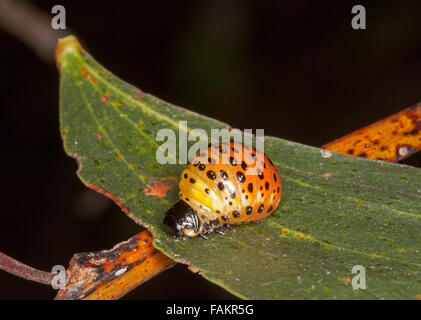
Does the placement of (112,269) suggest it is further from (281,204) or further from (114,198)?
(281,204)

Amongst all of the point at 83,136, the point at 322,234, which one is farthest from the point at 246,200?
the point at 83,136

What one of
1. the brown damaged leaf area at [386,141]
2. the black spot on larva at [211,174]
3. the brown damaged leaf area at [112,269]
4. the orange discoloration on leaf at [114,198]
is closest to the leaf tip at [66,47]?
the orange discoloration on leaf at [114,198]

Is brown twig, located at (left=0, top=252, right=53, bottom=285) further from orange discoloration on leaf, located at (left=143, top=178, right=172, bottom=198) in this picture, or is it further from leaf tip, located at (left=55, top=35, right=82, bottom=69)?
leaf tip, located at (left=55, top=35, right=82, bottom=69)

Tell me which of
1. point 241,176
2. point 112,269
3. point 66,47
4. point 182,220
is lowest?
point 112,269

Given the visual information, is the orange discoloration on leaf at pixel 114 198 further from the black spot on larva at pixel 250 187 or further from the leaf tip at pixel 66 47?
the leaf tip at pixel 66 47

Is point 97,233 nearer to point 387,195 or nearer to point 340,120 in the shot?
point 340,120

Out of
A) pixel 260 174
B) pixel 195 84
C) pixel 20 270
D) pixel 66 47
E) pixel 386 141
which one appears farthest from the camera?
pixel 195 84

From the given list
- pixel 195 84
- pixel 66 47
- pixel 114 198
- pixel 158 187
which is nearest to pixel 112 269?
pixel 114 198
